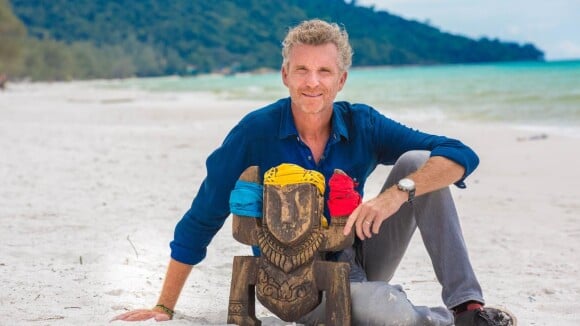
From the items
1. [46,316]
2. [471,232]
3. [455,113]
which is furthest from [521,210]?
[455,113]

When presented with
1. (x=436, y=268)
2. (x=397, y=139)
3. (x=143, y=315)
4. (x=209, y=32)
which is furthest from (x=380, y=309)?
(x=209, y=32)

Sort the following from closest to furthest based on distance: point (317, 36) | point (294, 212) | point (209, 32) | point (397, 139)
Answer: point (294, 212) < point (317, 36) < point (397, 139) < point (209, 32)

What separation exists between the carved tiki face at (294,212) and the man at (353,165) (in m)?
0.16

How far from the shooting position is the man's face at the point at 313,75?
298cm

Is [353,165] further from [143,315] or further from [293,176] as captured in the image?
[143,315]

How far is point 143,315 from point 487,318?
1461 mm

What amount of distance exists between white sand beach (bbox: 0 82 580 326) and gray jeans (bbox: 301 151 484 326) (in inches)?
23.6

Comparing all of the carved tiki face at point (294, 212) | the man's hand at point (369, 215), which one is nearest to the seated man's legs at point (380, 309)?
the man's hand at point (369, 215)

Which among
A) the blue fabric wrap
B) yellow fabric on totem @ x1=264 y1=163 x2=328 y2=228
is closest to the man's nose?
yellow fabric on totem @ x1=264 y1=163 x2=328 y2=228

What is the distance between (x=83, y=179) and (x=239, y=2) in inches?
5518

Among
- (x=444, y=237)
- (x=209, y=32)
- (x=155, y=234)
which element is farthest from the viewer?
(x=209, y=32)

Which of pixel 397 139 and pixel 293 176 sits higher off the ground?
pixel 397 139

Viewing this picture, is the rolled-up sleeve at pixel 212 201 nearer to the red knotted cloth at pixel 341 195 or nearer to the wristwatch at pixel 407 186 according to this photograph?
the red knotted cloth at pixel 341 195

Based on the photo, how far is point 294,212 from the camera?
2828 millimetres
